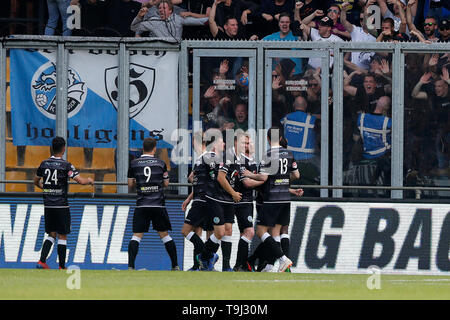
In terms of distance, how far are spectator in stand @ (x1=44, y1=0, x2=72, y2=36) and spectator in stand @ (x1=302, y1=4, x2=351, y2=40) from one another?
12.8 ft

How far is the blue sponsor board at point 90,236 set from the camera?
18125 millimetres

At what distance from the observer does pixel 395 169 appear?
18625 mm

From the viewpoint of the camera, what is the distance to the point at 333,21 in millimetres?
18969

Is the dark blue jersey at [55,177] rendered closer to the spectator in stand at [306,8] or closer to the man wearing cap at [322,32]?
the man wearing cap at [322,32]

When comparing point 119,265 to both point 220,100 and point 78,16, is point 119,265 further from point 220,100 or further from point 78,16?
point 78,16

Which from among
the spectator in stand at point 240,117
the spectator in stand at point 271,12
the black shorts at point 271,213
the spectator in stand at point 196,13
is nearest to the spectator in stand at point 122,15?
the spectator in stand at point 196,13

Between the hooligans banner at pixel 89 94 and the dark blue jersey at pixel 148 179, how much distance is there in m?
2.57

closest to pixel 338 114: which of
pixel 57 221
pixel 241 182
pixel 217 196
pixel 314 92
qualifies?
pixel 314 92

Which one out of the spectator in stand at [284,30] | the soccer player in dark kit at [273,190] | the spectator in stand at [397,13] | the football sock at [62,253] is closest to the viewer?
the soccer player in dark kit at [273,190]

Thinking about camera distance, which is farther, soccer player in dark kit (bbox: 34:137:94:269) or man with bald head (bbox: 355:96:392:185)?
man with bald head (bbox: 355:96:392:185)

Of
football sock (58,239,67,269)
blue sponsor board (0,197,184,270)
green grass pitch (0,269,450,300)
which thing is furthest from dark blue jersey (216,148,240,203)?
football sock (58,239,67,269)

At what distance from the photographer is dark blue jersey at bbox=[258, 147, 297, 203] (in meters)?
16.4

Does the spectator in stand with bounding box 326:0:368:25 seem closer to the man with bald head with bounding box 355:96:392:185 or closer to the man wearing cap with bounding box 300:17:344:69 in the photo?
the man wearing cap with bounding box 300:17:344:69

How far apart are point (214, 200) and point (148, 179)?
3.28 ft
